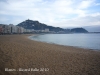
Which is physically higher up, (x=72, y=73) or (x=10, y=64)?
(x=10, y=64)

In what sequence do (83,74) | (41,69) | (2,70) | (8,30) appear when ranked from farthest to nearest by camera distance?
(8,30)
(41,69)
(83,74)
(2,70)

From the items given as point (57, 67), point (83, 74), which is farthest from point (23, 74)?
point (83, 74)

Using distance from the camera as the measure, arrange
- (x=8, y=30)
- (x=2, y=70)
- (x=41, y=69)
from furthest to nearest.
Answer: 1. (x=8, y=30)
2. (x=41, y=69)
3. (x=2, y=70)

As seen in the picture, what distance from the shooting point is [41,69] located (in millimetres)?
6023

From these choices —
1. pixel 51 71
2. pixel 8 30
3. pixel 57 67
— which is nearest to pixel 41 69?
pixel 51 71

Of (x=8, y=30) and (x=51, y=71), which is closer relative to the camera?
(x=51, y=71)

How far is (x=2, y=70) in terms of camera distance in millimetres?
5262

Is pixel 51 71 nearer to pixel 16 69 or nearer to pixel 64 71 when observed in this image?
pixel 64 71

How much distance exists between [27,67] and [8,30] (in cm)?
10224

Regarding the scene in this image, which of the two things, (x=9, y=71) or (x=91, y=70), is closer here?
(x=9, y=71)

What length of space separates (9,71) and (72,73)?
3.57 meters

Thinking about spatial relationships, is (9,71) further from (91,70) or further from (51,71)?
(91,70)

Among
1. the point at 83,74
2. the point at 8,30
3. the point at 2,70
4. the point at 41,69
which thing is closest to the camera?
the point at 2,70

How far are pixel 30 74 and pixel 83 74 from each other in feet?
9.96
